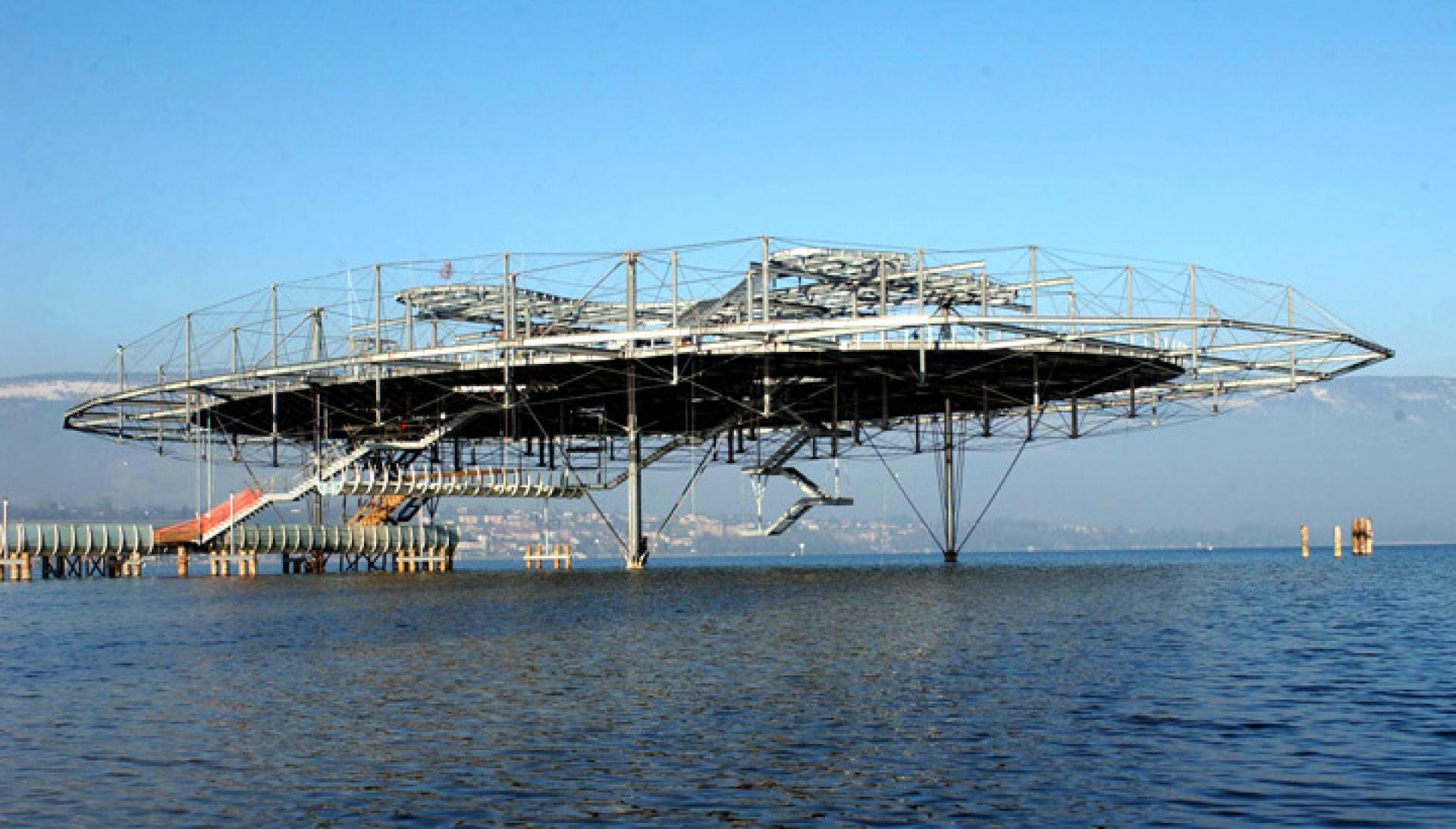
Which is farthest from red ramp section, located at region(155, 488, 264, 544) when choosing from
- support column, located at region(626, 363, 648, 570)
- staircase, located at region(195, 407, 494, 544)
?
support column, located at region(626, 363, 648, 570)

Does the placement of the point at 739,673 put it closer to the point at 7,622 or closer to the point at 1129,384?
the point at 7,622

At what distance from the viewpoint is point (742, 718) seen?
83.1ft

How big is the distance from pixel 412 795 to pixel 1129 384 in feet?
241

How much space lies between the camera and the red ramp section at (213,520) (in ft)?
327

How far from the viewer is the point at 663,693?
28.8m

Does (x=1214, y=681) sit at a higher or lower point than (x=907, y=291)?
lower

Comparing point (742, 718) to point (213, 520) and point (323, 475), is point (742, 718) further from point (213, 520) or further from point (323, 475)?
point (213, 520)

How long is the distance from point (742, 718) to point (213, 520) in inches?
3321

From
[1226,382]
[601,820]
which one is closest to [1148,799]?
[601,820]

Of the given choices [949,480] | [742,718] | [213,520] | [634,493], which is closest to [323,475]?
[213,520]

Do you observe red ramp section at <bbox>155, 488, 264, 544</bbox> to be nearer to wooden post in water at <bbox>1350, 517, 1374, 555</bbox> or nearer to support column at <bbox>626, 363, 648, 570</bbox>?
support column at <bbox>626, 363, 648, 570</bbox>

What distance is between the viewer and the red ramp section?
99.7 meters

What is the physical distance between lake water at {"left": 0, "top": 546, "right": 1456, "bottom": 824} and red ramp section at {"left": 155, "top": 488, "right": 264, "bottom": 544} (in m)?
A: 48.3

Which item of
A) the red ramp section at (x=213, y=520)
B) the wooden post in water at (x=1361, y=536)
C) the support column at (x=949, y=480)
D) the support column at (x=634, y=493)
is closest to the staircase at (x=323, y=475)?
the red ramp section at (x=213, y=520)
